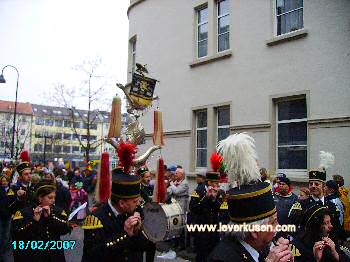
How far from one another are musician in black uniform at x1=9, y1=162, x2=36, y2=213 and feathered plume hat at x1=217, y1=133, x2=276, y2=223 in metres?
4.47

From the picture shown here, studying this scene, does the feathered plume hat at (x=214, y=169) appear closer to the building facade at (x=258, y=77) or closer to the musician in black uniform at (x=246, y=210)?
the musician in black uniform at (x=246, y=210)

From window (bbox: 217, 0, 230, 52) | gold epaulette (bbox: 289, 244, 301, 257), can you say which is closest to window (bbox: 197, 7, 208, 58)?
window (bbox: 217, 0, 230, 52)

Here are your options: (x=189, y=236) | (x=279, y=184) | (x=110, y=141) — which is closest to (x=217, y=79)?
(x=189, y=236)

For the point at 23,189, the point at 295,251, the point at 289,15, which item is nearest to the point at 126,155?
the point at 295,251

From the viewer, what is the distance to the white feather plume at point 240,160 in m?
2.88

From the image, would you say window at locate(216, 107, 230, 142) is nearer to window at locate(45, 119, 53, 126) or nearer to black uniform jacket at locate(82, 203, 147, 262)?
black uniform jacket at locate(82, 203, 147, 262)

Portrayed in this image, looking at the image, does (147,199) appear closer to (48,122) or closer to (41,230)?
(41,230)

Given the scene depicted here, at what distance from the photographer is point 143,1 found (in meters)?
17.9

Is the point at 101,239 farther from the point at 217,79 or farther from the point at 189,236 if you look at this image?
the point at 217,79

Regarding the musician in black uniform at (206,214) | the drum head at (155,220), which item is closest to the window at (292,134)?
the musician in black uniform at (206,214)

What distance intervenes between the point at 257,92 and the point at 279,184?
16.0ft

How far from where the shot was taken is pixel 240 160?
2.88 metres

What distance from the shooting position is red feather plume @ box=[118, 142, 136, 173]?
4059 millimetres

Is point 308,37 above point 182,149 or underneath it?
above
